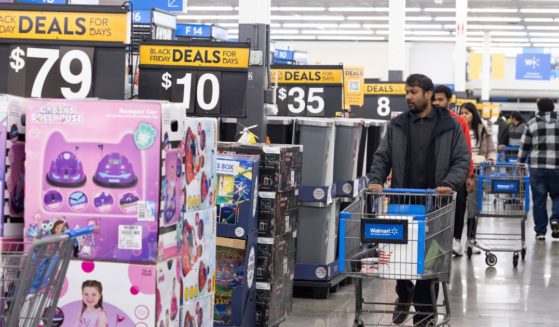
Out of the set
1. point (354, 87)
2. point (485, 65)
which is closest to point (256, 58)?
point (354, 87)

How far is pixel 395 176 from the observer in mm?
6566

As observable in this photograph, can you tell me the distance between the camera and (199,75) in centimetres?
700

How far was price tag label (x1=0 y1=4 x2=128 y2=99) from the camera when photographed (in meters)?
5.46

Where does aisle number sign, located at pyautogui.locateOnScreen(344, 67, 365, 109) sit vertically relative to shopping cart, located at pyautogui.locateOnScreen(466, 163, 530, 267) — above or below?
above

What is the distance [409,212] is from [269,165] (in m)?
1.05

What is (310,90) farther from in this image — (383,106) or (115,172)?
(115,172)

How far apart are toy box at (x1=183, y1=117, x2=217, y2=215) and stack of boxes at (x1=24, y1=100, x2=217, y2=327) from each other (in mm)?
396

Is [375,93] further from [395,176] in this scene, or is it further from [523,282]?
[395,176]

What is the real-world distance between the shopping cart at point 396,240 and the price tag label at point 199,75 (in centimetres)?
145

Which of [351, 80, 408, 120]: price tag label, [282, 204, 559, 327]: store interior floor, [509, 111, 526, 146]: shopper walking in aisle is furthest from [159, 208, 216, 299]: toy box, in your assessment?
[509, 111, 526, 146]: shopper walking in aisle

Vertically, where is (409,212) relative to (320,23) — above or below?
below

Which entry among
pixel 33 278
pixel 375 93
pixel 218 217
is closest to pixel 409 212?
pixel 218 217

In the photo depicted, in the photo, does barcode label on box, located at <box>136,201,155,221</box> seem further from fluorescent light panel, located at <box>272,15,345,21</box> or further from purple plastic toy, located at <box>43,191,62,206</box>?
fluorescent light panel, located at <box>272,15,345,21</box>

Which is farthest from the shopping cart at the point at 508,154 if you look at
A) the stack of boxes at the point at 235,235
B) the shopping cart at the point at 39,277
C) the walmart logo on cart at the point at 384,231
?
the shopping cart at the point at 39,277
